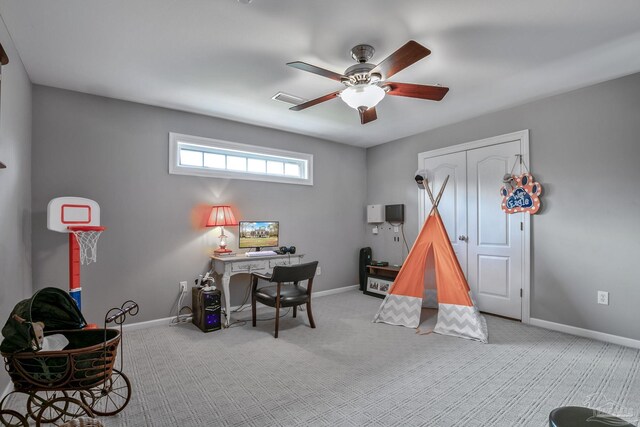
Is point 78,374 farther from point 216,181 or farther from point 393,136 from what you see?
point 393,136

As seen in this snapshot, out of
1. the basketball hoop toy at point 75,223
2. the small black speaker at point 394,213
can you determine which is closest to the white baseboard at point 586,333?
the small black speaker at point 394,213

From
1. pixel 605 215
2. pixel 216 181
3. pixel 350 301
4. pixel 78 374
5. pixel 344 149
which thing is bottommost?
pixel 350 301

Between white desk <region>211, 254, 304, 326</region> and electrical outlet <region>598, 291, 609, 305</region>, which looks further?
white desk <region>211, 254, 304, 326</region>

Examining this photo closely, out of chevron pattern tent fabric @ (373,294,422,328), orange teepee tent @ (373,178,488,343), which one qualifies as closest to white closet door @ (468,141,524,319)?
orange teepee tent @ (373,178,488,343)

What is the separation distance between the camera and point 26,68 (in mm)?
2719

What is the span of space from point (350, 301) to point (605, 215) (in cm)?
309

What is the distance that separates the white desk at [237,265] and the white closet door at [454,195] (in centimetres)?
224

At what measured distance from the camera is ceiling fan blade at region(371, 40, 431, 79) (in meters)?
1.87

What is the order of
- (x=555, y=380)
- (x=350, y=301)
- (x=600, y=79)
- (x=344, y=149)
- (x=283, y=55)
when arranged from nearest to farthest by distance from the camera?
(x=555, y=380)
(x=283, y=55)
(x=600, y=79)
(x=350, y=301)
(x=344, y=149)

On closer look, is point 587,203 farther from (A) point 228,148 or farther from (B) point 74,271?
(B) point 74,271

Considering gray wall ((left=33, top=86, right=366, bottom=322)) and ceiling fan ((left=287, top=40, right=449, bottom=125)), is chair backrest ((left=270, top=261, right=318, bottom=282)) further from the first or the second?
ceiling fan ((left=287, top=40, right=449, bottom=125))

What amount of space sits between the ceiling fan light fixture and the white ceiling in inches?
13.8

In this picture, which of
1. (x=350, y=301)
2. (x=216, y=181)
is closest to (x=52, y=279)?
(x=216, y=181)

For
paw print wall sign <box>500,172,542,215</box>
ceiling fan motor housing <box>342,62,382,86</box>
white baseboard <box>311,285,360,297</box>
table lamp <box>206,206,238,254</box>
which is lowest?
white baseboard <box>311,285,360,297</box>
